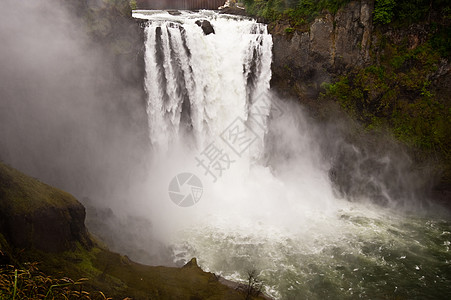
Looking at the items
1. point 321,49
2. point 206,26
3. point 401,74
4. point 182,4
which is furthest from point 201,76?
point 182,4

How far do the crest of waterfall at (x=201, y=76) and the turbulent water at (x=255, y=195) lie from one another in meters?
0.05

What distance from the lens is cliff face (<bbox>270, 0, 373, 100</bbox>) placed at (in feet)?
50.5

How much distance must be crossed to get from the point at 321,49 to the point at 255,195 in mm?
8198

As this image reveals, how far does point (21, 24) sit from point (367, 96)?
15.5 m

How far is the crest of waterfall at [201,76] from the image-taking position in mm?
14734

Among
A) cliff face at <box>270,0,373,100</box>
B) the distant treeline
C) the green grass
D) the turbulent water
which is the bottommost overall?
the turbulent water

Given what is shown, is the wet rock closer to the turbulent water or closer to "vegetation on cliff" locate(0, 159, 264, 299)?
the turbulent water

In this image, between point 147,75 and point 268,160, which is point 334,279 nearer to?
point 268,160

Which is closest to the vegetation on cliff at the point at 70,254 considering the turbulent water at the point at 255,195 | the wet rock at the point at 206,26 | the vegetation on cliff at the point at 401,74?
the turbulent water at the point at 255,195

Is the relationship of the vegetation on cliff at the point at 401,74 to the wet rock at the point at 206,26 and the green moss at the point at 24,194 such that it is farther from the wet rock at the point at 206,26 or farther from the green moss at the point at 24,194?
the green moss at the point at 24,194

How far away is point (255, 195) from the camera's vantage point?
15.2 metres

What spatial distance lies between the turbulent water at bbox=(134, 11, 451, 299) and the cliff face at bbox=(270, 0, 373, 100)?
2.66ft

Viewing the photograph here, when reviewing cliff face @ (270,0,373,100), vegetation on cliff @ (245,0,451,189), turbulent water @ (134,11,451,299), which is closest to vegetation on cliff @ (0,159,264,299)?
turbulent water @ (134,11,451,299)

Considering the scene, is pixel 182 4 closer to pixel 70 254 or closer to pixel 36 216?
pixel 36 216
